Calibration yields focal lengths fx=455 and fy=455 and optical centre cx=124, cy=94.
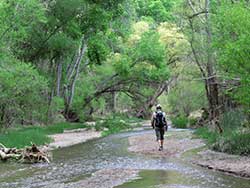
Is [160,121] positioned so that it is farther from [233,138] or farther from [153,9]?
[153,9]

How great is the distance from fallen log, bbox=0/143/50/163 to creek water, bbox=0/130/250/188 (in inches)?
20.7

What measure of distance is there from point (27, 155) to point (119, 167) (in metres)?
4.42

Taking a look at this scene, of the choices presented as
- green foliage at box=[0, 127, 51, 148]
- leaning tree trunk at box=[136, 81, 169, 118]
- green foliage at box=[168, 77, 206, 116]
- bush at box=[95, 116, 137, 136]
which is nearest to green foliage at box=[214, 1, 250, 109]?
green foliage at box=[0, 127, 51, 148]

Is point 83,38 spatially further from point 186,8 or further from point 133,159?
point 133,159

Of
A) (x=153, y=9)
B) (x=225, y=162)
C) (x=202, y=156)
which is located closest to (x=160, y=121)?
(x=202, y=156)

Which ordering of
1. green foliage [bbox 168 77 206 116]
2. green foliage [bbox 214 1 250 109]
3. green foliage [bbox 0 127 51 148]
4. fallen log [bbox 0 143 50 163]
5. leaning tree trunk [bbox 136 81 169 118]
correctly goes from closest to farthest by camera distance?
green foliage [bbox 214 1 250 109]
fallen log [bbox 0 143 50 163]
green foliage [bbox 0 127 51 148]
green foliage [bbox 168 77 206 116]
leaning tree trunk [bbox 136 81 169 118]

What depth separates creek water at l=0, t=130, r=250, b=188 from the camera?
12281 mm

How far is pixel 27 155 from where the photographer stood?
18.1m

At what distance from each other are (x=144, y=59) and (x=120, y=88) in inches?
195

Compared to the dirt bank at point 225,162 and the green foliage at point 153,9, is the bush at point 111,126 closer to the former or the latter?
the dirt bank at point 225,162

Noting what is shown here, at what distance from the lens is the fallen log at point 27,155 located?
18.0 metres

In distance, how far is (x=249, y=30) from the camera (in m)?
15.0

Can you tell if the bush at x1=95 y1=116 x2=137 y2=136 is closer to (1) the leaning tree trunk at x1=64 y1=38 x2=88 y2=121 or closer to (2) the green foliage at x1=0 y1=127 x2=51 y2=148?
(1) the leaning tree trunk at x1=64 y1=38 x2=88 y2=121

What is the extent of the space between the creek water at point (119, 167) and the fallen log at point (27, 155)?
0.53 meters
